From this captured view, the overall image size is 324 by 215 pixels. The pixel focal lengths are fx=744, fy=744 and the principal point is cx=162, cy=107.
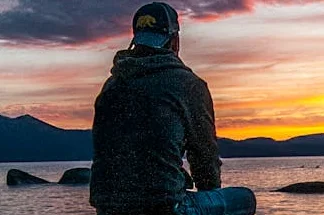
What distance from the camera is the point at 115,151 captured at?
459cm

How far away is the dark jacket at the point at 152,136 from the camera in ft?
14.6

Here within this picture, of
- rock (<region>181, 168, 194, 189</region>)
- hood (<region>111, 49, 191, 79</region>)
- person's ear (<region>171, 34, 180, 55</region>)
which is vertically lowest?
rock (<region>181, 168, 194, 189</region>)

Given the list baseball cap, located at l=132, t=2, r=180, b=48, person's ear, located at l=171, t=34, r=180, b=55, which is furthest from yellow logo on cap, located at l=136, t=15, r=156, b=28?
person's ear, located at l=171, t=34, r=180, b=55

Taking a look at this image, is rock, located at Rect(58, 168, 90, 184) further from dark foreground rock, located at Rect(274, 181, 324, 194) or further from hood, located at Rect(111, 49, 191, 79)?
hood, located at Rect(111, 49, 191, 79)

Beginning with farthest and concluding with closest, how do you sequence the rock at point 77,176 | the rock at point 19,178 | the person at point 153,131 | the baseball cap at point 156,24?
the rock at point 19,178
the rock at point 77,176
the baseball cap at point 156,24
the person at point 153,131

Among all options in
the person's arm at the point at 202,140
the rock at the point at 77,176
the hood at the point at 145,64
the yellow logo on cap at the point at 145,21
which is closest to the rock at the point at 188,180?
the person's arm at the point at 202,140

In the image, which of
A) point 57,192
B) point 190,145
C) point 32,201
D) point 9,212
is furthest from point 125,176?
point 57,192

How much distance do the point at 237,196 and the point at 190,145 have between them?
16.9 inches

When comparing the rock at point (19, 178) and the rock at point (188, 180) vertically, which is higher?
the rock at point (188, 180)

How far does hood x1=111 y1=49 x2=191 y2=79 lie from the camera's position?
461 centimetres

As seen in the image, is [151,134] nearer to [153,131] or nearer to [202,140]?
[153,131]

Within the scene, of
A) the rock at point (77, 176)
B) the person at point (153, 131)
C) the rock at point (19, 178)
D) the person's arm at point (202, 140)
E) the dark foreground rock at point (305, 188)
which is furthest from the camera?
the rock at point (19, 178)

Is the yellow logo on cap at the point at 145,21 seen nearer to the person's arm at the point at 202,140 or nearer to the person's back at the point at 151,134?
the person's back at the point at 151,134

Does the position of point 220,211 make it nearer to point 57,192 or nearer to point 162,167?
point 162,167
